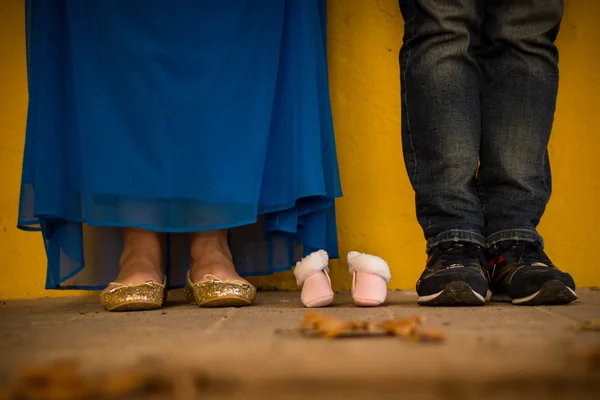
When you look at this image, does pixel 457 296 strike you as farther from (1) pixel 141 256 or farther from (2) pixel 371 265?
(1) pixel 141 256

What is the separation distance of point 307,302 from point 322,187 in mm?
231

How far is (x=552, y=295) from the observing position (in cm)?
105

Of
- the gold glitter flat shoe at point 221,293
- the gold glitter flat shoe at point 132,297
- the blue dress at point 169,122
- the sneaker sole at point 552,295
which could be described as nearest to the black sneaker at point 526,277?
the sneaker sole at point 552,295

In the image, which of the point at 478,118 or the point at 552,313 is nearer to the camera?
the point at 552,313

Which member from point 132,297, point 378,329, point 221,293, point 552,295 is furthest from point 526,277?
point 132,297

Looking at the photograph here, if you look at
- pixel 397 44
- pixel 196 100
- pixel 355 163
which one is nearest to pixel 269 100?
pixel 196 100

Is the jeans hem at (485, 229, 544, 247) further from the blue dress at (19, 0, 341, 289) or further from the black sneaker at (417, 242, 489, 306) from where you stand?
the blue dress at (19, 0, 341, 289)

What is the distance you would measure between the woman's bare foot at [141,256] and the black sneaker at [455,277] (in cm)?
52

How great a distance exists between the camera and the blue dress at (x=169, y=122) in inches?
46.9

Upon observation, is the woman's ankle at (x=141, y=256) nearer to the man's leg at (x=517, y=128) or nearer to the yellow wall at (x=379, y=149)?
the yellow wall at (x=379, y=149)

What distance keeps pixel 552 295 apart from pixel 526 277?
0.05 meters

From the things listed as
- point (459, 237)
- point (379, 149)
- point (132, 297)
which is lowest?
point (132, 297)

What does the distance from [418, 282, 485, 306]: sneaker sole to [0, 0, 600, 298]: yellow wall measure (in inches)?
18.9

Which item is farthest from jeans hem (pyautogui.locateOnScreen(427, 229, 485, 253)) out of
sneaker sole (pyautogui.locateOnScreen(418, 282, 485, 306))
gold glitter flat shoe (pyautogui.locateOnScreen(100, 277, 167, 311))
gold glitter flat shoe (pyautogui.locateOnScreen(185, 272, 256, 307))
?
gold glitter flat shoe (pyautogui.locateOnScreen(100, 277, 167, 311))
